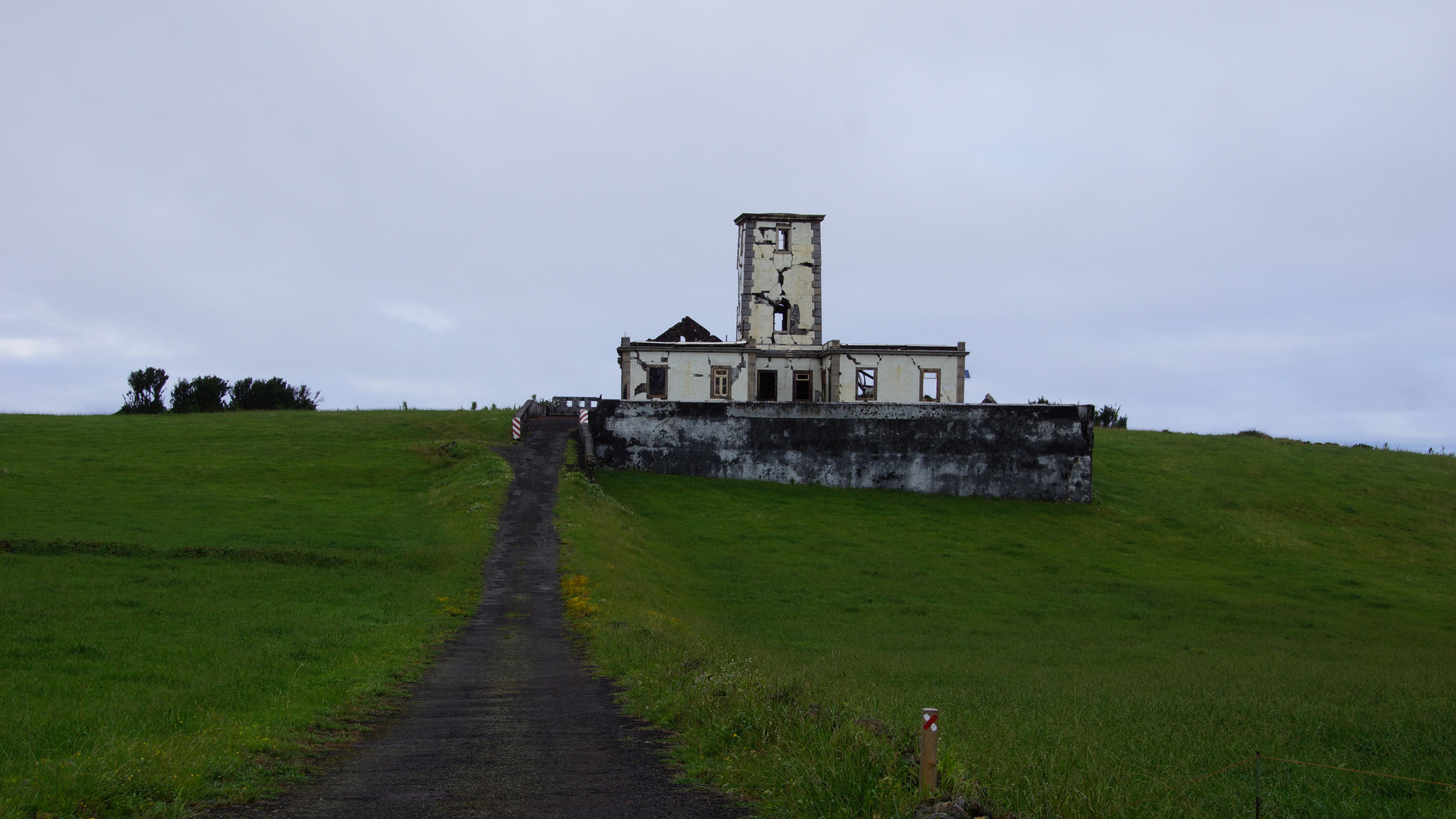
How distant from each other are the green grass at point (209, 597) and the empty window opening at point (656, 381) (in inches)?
340

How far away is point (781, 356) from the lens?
54906 mm

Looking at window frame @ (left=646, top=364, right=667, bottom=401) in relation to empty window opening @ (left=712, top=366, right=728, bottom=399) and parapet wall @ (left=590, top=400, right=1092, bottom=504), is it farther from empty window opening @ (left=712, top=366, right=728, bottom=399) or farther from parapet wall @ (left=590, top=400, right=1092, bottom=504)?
parapet wall @ (left=590, top=400, right=1092, bottom=504)

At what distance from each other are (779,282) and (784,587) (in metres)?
29.7

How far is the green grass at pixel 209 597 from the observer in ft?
31.4

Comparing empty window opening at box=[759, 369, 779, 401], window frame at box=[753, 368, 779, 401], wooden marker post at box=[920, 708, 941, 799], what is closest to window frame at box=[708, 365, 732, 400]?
window frame at box=[753, 368, 779, 401]

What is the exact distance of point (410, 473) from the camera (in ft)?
147

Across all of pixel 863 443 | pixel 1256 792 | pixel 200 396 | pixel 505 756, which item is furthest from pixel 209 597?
pixel 200 396

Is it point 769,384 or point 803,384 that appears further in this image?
point 803,384

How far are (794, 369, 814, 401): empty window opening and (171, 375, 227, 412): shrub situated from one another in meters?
45.7

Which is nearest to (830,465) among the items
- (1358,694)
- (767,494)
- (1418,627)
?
(767,494)

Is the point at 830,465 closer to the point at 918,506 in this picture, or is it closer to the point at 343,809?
the point at 918,506

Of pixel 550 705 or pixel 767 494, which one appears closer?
pixel 550 705

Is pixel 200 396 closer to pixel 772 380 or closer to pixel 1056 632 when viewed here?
pixel 772 380

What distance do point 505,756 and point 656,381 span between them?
140 ft
